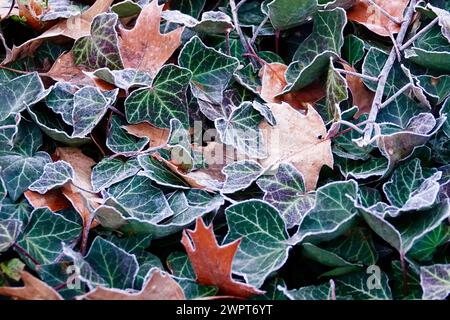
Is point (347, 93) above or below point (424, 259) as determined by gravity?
above

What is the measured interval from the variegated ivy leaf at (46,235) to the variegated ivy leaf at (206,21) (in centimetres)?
50

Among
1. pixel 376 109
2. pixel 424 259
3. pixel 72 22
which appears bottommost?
pixel 424 259

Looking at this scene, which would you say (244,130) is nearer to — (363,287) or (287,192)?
(287,192)

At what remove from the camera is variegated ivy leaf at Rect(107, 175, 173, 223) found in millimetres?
1104

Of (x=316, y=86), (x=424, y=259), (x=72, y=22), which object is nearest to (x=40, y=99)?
(x=72, y=22)

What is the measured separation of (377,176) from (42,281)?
2.12ft

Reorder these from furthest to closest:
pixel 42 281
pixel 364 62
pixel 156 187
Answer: pixel 364 62 < pixel 156 187 < pixel 42 281

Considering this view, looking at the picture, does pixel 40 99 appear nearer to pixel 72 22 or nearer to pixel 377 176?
pixel 72 22

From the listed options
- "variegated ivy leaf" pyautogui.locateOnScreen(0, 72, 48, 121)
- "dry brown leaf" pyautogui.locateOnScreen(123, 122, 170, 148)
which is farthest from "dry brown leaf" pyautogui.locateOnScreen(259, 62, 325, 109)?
"variegated ivy leaf" pyautogui.locateOnScreen(0, 72, 48, 121)

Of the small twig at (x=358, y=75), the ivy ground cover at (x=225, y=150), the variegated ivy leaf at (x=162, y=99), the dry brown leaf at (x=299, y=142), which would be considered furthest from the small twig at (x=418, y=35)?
the variegated ivy leaf at (x=162, y=99)

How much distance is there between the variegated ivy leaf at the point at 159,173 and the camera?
115 cm

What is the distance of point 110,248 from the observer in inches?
40.1

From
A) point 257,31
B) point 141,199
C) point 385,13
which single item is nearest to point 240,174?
point 141,199

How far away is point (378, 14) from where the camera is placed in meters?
1.38
